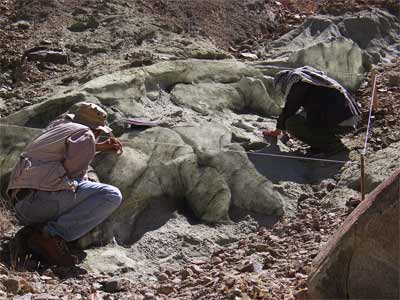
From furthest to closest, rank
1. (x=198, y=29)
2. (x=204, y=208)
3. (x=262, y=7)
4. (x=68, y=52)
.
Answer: (x=262, y=7) → (x=198, y=29) → (x=68, y=52) → (x=204, y=208)

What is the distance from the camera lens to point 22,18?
10.7 meters

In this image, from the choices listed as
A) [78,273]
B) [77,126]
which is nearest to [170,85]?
[77,126]

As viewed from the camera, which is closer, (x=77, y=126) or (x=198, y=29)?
(x=77, y=126)

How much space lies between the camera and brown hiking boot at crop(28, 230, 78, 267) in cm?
501

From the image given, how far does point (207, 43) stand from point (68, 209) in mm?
5216

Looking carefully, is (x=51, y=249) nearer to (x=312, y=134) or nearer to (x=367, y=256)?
(x=367, y=256)

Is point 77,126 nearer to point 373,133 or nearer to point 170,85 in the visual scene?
point 170,85

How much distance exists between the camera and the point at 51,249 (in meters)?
5.01

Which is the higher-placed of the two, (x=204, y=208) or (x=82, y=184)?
(x=82, y=184)

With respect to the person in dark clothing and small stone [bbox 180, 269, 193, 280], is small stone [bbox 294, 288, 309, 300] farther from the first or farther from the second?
the person in dark clothing

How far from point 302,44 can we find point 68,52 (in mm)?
3078

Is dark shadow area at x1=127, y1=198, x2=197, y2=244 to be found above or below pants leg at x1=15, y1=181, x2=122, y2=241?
below

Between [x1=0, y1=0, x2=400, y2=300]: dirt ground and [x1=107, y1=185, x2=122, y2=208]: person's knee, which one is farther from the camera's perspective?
[x1=107, y1=185, x2=122, y2=208]: person's knee

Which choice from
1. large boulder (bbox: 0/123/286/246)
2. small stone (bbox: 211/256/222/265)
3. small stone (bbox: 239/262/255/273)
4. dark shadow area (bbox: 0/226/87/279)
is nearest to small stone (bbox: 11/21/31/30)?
large boulder (bbox: 0/123/286/246)
